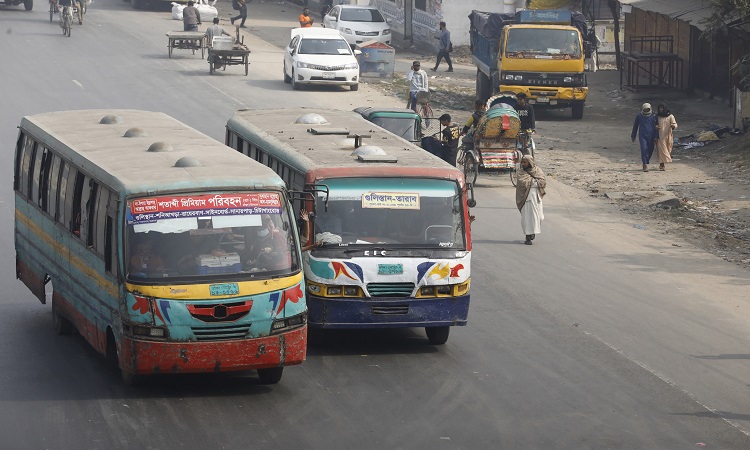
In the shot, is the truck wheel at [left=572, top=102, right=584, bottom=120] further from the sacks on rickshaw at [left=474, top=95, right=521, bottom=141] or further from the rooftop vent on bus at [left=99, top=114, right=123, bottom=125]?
the rooftop vent on bus at [left=99, top=114, right=123, bottom=125]

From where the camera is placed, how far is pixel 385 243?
13.0 meters

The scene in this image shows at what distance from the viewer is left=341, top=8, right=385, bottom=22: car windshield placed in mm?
45250

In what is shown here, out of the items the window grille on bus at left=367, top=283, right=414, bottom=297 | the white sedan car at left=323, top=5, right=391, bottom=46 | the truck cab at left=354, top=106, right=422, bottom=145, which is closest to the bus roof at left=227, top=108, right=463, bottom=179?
the window grille on bus at left=367, top=283, right=414, bottom=297

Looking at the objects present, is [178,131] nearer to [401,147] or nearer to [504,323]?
[401,147]

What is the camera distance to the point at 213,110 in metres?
31.8

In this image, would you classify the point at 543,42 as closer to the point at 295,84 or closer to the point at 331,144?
the point at 295,84

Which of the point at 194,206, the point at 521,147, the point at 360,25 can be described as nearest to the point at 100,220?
the point at 194,206

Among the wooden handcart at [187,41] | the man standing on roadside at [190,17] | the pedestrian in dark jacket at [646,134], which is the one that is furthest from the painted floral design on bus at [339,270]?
the man standing on roadside at [190,17]

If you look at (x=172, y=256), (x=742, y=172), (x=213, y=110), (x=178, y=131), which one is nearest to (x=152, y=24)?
(x=213, y=110)

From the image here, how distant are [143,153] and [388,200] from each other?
2503 millimetres

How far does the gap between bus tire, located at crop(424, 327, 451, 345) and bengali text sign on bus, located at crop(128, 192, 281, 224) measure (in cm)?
281

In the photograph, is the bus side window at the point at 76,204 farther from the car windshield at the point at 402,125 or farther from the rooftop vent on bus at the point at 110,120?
the car windshield at the point at 402,125

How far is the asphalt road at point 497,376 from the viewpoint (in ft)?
35.1

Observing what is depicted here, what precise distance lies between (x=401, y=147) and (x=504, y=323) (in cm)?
233
